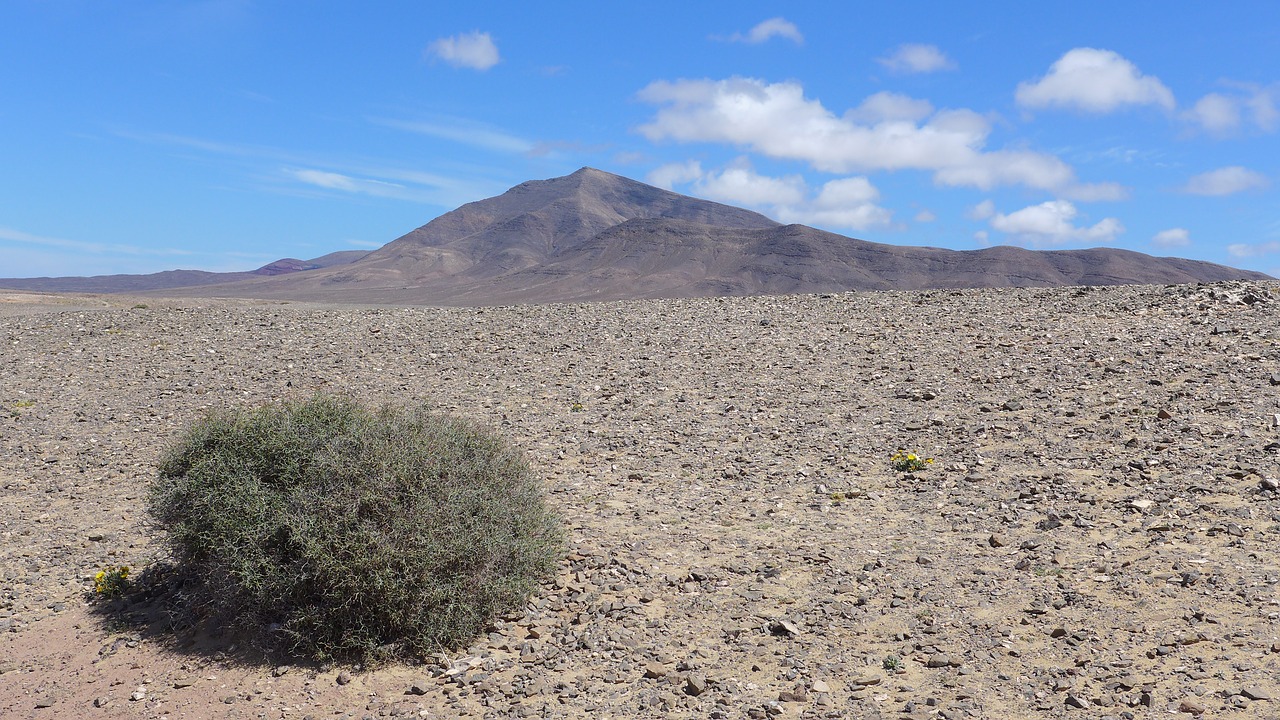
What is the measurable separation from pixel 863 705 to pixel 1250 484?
15.5ft

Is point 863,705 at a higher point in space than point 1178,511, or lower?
lower

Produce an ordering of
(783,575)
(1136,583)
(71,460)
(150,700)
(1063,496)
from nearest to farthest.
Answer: (150,700), (1136,583), (783,575), (1063,496), (71,460)

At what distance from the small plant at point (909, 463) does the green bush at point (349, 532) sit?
393cm

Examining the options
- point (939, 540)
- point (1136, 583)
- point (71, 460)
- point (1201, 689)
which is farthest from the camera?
point (71, 460)

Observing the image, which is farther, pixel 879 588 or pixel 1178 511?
pixel 1178 511

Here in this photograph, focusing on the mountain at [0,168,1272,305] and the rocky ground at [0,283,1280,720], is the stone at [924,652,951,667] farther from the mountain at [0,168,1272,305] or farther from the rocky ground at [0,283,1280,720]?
the mountain at [0,168,1272,305]

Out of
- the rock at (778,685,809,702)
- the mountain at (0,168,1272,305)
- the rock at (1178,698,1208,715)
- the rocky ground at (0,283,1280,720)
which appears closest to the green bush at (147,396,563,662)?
the rocky ground at (0,283,1280,720)

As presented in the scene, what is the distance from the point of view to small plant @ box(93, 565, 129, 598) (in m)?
6.82

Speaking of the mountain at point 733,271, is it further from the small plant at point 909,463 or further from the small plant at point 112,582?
the small plant at point 112,582

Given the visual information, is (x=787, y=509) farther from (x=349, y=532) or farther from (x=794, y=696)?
(x=349, y=532)

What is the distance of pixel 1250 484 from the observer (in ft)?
25.0

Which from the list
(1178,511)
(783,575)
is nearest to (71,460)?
(783,575)

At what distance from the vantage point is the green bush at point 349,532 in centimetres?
563

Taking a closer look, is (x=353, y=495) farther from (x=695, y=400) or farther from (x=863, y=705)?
(x=695, y=400)
